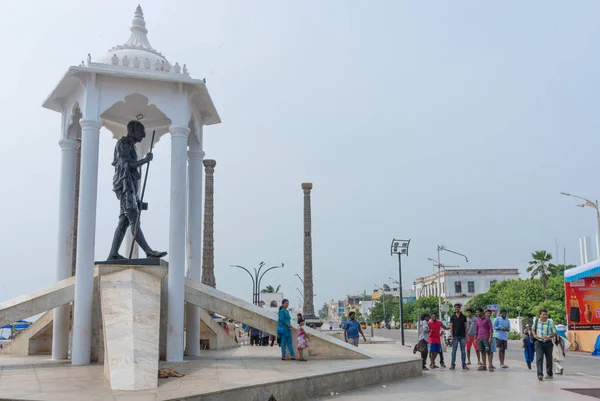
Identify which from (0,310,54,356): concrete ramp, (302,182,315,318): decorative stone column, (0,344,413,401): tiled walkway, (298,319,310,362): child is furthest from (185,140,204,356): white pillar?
(302,182,315,318): decorative stone column

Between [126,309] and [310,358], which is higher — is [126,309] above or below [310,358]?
above

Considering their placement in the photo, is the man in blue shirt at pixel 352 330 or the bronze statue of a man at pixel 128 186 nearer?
the bronze statue of a man at pixel 128 186

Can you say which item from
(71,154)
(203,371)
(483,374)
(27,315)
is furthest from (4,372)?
(483,374)

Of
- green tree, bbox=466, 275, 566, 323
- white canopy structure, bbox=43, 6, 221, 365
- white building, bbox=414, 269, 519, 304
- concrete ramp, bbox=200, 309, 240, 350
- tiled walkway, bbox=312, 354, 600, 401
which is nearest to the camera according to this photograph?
tiled walkway, bbox=312, 354, 600, 401

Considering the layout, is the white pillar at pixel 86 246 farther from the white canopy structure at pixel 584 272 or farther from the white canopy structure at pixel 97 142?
the white canopy structure at pixel 584 272

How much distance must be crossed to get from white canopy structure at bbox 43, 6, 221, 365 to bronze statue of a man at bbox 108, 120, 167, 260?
80 centimetres

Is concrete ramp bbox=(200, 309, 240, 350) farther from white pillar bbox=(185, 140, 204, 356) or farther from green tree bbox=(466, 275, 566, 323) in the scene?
green tree bbox=(466, 275, 566, 323)

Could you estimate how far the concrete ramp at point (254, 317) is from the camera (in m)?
12.2

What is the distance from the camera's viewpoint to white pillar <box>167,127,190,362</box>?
11.6 meters

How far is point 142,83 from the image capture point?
1231cm

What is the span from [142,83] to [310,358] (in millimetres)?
6544

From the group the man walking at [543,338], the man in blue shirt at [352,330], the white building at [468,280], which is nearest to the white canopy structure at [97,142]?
the man in blue shirt at [352,330]

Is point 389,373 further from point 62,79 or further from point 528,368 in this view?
point 62,79

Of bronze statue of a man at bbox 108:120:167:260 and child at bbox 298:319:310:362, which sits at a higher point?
bronze statue of a man at bbox 108:120:167:260
